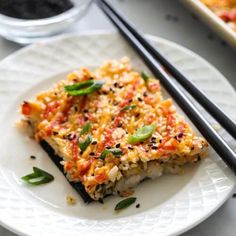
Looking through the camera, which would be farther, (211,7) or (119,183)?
(211,7)

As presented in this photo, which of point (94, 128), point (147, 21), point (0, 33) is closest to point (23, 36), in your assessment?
point (0, 33)

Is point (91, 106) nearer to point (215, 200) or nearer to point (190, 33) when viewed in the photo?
point (215, 200)

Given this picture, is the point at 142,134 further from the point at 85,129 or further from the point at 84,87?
the point at 84,87

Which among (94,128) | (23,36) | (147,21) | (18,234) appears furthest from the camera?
(147,21)

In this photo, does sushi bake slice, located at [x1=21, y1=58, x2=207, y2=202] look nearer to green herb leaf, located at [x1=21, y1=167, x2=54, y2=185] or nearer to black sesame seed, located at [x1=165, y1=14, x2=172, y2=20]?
green herb leaf, located at [x1=21, y1=167, x2=54, y2=185]

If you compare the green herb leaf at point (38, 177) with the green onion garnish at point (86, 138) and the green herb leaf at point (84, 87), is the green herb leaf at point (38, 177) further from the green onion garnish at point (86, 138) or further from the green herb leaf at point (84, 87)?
the green herb leaf at point (84, 87)

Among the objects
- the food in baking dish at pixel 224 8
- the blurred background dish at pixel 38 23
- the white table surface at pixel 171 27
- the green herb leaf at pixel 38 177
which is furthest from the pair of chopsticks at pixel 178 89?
the green herb leaf at pixel 38 177
